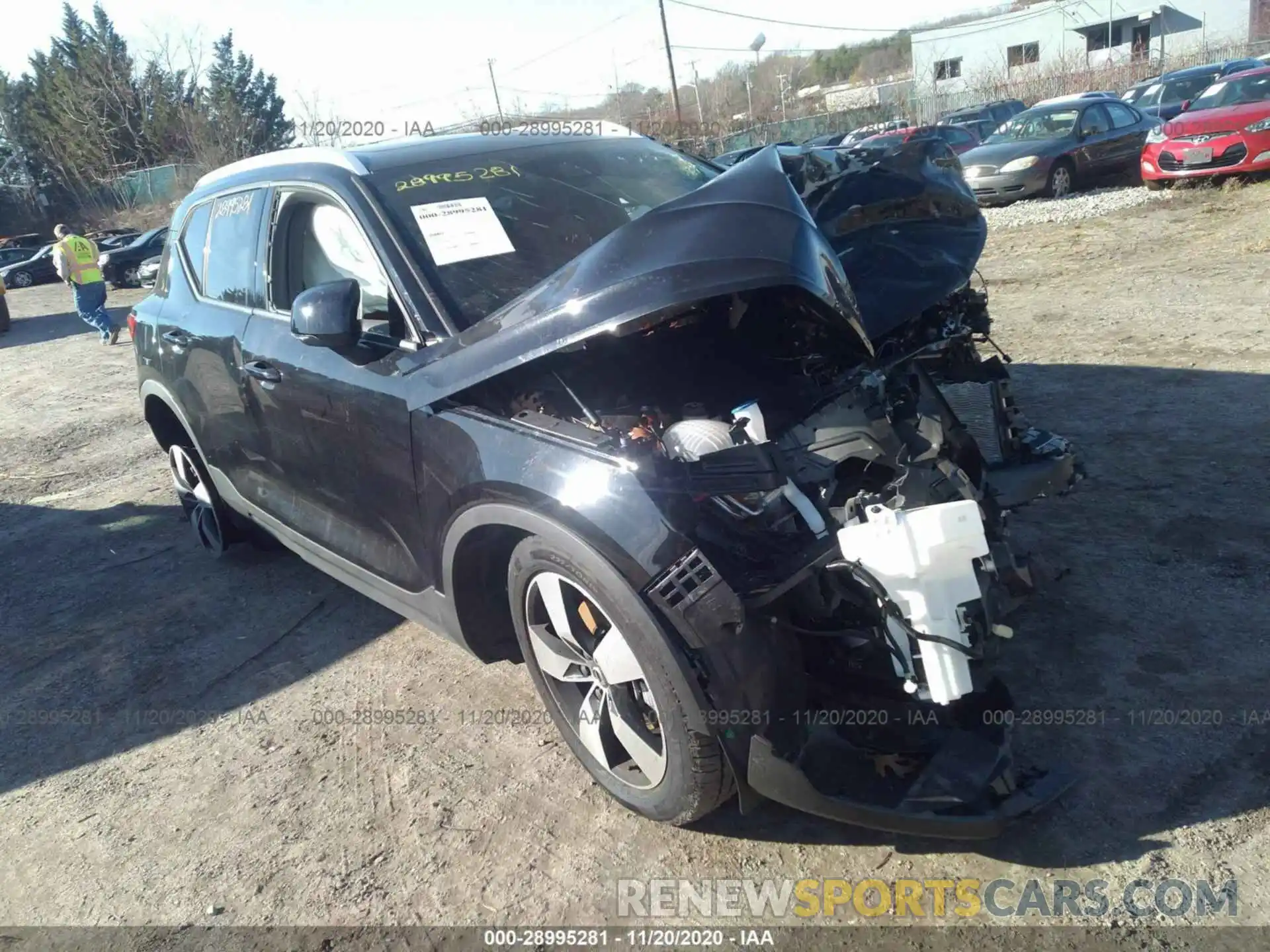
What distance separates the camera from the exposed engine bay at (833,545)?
2.26m

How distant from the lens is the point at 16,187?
4344cm

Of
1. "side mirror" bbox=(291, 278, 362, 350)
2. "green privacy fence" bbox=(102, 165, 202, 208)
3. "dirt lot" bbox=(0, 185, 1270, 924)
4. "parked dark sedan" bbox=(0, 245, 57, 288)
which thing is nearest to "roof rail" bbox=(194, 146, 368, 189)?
"side mirror" bbox=(291, 278, 362, 350)

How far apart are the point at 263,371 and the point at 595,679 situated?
1926 millimetres

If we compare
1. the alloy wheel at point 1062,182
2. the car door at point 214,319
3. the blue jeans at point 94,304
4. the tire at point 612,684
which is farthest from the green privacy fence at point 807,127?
the tire at point 612,684

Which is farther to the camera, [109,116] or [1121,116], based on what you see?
[109,116]

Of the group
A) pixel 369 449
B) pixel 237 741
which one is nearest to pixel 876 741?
pixel 369 449

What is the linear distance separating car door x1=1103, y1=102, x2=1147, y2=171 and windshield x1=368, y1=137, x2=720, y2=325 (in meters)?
12.3

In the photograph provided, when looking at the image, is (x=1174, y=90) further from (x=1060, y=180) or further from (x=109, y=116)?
(x=109, y=116)

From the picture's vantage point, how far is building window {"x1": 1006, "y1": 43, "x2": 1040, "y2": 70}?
52.2 metres

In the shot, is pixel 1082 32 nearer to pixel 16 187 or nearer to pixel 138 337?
pixel 16 187

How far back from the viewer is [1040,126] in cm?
1429

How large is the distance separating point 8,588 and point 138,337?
5.36ft

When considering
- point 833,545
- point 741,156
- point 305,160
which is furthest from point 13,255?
point 833,545

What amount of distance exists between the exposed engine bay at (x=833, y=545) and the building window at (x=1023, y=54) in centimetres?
5733
